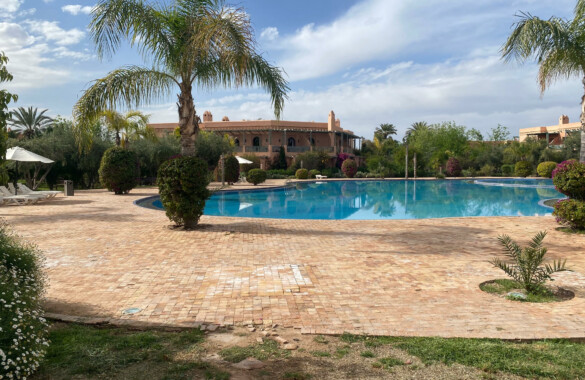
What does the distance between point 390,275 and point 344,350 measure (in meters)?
2.50

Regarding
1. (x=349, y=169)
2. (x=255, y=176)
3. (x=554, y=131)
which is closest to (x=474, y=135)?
(x=554, y=131)

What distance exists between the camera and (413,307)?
445cm

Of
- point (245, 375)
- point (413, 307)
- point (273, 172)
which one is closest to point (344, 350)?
point (245, 375)

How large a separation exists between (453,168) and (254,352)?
4033 centimetres

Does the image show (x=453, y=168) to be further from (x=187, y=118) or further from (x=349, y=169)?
(x=187, y=118)

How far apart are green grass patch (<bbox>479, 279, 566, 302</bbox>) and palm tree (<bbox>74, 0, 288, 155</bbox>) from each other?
608 cm

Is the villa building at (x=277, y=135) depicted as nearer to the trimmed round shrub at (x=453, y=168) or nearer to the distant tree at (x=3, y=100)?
the trimmed round shrub at (x=453, y=168)

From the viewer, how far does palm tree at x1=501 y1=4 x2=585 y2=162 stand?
953 cm

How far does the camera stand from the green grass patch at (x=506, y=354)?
117 inches

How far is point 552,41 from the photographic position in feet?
31.8

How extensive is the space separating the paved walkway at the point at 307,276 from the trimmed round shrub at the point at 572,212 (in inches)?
17.5

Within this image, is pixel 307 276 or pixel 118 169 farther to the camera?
pixel 118 169

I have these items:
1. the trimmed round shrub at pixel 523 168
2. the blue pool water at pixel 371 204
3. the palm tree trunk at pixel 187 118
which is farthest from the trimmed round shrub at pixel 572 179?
the trimmed round shrub at pixel 523 168

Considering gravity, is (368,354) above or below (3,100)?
below
